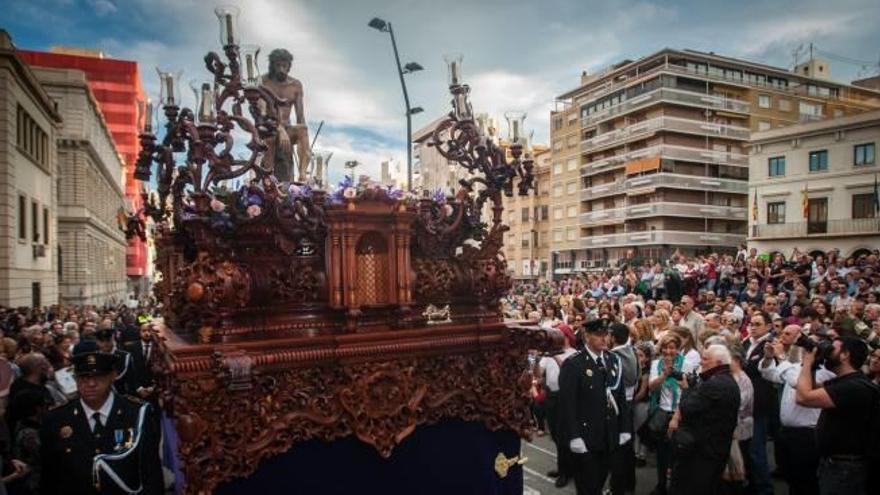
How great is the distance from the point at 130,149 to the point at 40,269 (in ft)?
135

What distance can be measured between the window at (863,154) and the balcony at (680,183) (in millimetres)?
15148

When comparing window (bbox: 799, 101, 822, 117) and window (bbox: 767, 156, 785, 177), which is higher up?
window (bbox: 799, 101, 822, 117)

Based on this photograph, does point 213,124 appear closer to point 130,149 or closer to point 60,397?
point 60,397

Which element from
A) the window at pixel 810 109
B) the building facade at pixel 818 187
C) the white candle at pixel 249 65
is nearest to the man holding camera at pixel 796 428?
the white candle at pixel 249 65

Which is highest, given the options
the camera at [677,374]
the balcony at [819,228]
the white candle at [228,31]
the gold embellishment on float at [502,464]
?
the white candle at [228,31]

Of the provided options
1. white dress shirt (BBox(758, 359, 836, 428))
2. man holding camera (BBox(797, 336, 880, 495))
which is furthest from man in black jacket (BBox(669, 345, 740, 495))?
white dress shirt (BBox(758, 359, 836, 428))

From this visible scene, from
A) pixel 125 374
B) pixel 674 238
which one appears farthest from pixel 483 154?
pixel 674 238

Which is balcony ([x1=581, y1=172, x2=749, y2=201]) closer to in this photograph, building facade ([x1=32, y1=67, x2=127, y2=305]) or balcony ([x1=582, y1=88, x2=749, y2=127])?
balcony ([x1=582, y1=88, x2=749, y2=127])

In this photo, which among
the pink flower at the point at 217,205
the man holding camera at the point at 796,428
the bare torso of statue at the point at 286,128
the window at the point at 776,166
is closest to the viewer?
the pink flower at the point at 217,205

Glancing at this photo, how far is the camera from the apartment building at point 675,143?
157 feet

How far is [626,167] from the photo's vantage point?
50.4 meters

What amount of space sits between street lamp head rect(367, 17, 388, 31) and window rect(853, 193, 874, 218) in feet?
117

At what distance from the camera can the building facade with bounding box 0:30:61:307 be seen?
21906 millimetres

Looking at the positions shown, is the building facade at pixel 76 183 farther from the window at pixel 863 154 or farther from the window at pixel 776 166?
the window at pixel 863 154
